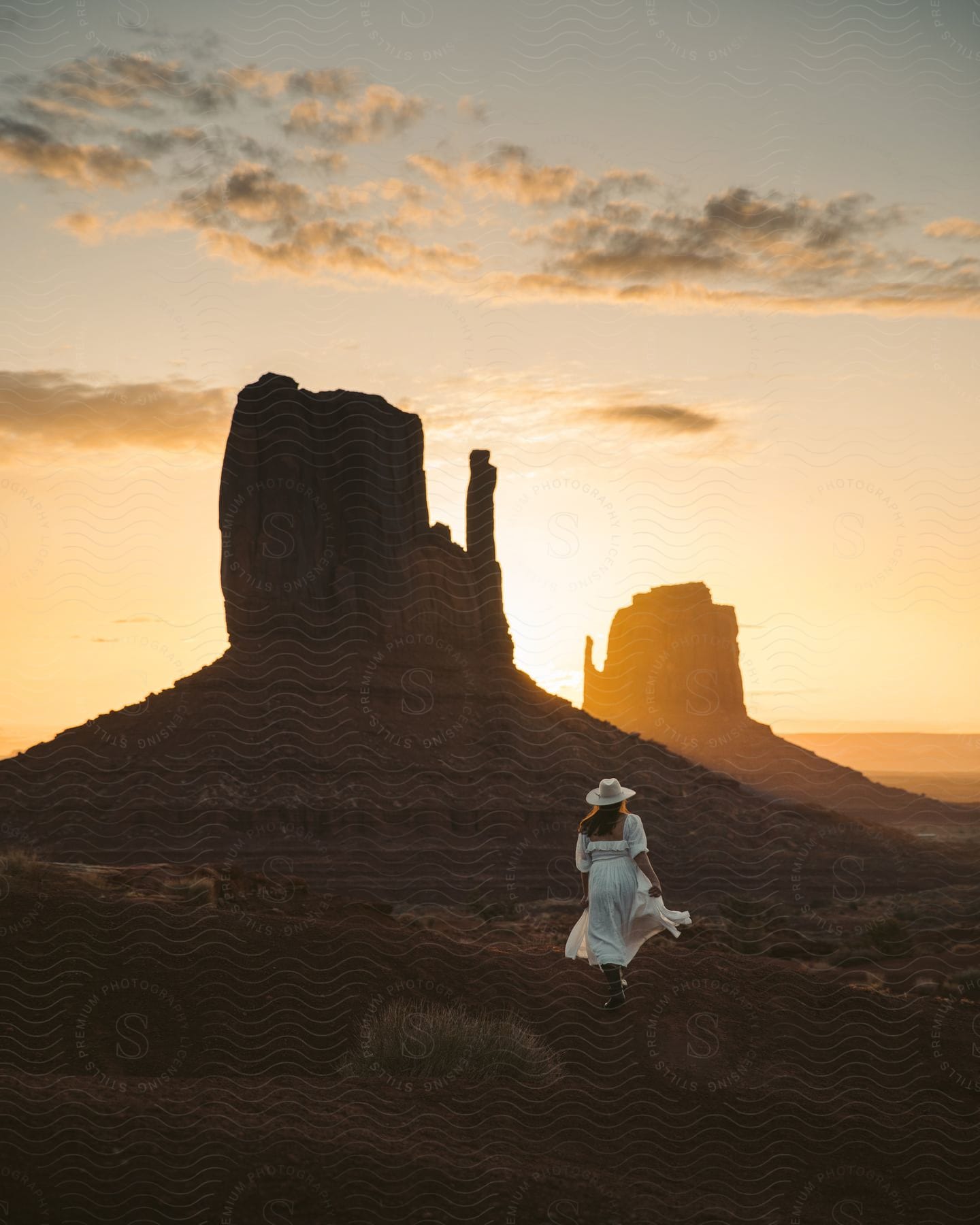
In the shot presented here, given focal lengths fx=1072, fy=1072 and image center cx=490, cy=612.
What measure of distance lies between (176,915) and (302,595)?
150ft

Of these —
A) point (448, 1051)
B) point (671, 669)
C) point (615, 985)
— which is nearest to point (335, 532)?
point (615, 985)

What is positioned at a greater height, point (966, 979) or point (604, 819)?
point (604, 819)

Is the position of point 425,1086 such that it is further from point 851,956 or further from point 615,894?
point 851,956

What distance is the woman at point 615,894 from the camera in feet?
Answer: 32.1

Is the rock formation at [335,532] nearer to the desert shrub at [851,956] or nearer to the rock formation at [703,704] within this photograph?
the rock formation at [703,704]

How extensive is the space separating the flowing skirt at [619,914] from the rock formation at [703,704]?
70989mm

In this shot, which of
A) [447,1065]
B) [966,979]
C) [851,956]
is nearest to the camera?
[447,1065]

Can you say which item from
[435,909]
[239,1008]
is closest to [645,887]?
[239,1008]

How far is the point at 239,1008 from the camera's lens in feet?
30.9

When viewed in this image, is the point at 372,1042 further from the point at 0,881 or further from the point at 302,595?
the point at 302,595

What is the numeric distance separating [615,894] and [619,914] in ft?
0.63

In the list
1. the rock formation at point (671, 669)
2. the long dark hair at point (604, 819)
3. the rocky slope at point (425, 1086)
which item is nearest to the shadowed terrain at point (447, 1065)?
the rocky slope at point (425, 1086)

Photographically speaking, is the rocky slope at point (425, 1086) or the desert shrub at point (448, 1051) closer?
the rocky slope at point (425, 1086)

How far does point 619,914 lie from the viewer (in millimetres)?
9938
